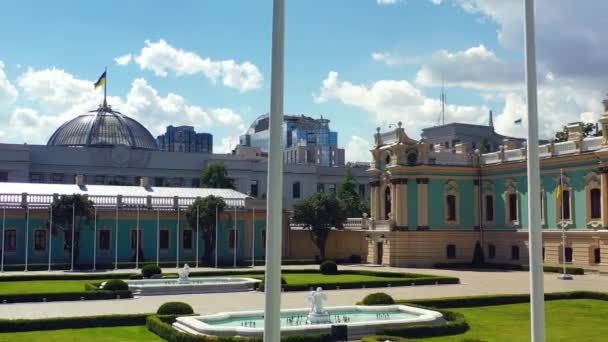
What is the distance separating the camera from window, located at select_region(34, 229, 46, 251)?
179 ft

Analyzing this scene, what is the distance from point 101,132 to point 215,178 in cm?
1730

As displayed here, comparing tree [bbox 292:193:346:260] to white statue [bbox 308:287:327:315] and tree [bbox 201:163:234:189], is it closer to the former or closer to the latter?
tree [bbox 201:163:234:189]

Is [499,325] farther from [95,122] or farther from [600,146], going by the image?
[95,122]

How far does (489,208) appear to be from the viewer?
5859 centimetres

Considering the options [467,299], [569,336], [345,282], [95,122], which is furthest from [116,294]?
[95,122]

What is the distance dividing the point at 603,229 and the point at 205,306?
29893 millimetres

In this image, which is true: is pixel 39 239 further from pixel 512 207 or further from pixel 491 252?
pixel 512 207

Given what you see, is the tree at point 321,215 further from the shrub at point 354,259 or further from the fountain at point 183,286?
the fountain at point 183,286

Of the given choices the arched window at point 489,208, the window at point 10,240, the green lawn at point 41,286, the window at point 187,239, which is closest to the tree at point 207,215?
the window at point 187,239

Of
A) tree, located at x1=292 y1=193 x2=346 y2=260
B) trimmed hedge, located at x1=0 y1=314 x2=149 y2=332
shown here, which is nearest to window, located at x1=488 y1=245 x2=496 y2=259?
tree, located at x1=292 y1=193 x2=346 y2=260

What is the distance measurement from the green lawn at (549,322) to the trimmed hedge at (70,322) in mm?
9971

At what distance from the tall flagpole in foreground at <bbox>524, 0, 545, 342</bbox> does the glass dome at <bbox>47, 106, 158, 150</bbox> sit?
269 ft

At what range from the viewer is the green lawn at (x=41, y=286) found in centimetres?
3413

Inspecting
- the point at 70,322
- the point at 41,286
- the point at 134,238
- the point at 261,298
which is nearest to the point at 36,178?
the point at 134,238
